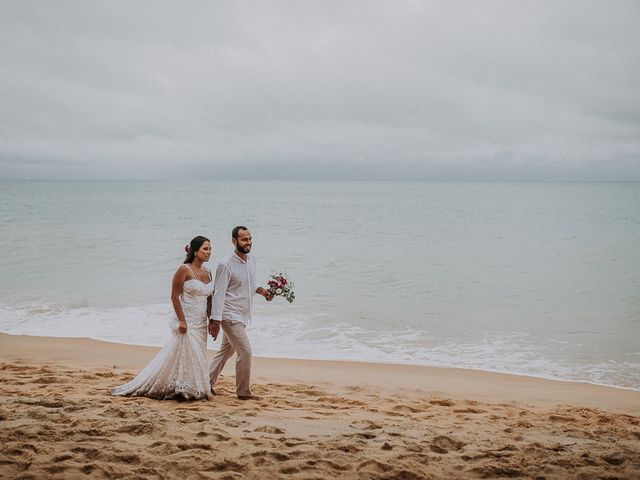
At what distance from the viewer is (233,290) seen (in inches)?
254

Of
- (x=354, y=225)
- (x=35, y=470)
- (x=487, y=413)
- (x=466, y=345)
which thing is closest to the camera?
(x=35, y=470)

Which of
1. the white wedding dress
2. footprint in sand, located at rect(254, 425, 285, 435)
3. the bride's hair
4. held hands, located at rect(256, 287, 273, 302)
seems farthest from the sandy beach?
the bride's hair

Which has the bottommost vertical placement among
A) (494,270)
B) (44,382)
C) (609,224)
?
(44,382)

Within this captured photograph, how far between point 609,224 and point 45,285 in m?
42.4

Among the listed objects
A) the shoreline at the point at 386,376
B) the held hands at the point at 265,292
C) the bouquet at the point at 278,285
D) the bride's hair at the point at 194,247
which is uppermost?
the bride's hair at the point at 194,247

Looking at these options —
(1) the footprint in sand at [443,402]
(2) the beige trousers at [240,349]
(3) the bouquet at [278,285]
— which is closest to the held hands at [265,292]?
(3) the bouquet at [278,285]

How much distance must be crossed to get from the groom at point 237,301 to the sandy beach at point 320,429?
50 cm

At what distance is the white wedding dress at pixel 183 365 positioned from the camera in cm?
625

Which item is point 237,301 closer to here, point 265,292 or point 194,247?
point 265,292

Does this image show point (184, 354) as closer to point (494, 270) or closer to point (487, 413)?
point (487, 413)

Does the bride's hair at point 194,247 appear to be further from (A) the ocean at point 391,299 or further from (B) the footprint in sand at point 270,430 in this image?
(A) the ocean at point 391,299

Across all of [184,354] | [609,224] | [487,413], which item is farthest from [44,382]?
[609,224]

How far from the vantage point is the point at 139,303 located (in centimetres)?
1412

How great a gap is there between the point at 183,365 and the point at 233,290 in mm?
1025
